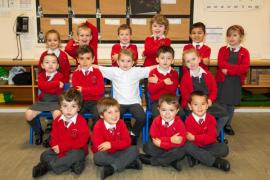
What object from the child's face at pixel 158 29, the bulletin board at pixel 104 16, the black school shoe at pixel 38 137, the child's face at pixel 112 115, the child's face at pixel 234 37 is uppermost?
the bulletin board at pixel 104 16

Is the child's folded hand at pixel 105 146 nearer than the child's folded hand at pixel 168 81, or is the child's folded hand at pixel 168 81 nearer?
the child's folded hand at pixel 105 146

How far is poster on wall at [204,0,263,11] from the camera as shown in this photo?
481 cm

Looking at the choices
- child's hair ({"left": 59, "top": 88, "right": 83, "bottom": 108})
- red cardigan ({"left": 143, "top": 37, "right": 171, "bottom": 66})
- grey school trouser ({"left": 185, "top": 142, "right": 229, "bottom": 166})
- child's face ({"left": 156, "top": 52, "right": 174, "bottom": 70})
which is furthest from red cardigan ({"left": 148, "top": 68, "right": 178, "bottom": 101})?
child's hair ({"left": 59, "top": 88, "right": 83, "bottom": 108})

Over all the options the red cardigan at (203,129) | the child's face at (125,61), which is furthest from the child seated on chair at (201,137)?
the child's face at (125,61)

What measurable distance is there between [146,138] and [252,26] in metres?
2.69

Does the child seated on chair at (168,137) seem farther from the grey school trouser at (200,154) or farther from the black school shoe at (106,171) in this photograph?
the black school shoe at (106,171)

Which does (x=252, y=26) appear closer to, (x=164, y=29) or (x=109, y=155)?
(x=164, y=29)

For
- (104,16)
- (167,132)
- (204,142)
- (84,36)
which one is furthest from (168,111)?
(104,16)

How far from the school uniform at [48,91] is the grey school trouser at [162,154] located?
3.44ft

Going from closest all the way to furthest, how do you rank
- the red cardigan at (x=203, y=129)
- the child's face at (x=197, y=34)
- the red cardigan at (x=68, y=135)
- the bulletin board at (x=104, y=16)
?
1. the red cardigan at (x=68, y=135)
2. the red cardigan at (x=203, y=129)
3. the child's face at (x=197, y=34)
4. the bulletin board at (x=104, y=16)

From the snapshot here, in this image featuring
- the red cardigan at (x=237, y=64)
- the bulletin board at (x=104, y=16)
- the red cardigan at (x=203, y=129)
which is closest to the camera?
the red cardigan at (x=203, y=129)

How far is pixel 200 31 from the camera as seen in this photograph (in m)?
3.68

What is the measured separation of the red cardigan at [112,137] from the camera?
8.84ft

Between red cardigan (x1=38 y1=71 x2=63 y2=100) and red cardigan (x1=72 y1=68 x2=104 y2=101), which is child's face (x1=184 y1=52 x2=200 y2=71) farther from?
red cardigan (x1=38 y1=71 x2=63 y2=100)
